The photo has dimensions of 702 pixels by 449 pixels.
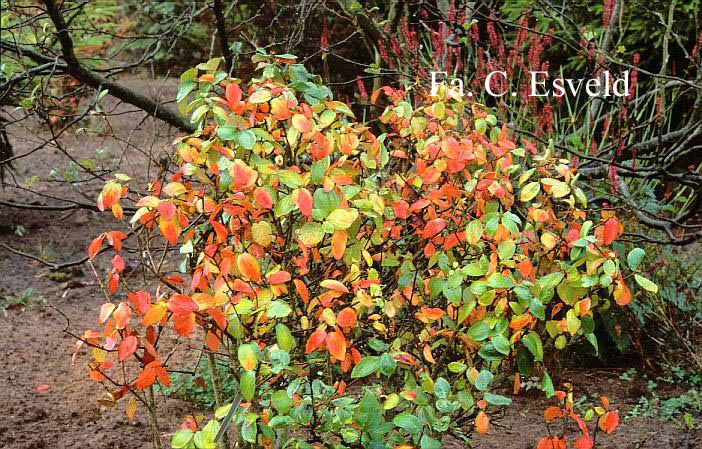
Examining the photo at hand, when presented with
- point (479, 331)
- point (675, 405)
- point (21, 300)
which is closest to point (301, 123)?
point (479, 331)

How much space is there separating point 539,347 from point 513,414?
69.0 inches

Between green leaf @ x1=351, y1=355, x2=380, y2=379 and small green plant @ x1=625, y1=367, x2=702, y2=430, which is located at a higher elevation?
green leaf @ x1=351, y1=355, x2=380, y2=379

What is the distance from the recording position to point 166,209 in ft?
6.26

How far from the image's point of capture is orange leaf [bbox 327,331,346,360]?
1.87 meters

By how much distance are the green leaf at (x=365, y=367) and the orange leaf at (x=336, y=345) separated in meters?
0.11

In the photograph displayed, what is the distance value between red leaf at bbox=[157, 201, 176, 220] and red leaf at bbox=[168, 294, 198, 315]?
0.22 m

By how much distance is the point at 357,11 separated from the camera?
150 inches

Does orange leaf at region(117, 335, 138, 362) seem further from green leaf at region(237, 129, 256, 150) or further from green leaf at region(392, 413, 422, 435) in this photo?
green leaf at region(392, 413, 422, 435)

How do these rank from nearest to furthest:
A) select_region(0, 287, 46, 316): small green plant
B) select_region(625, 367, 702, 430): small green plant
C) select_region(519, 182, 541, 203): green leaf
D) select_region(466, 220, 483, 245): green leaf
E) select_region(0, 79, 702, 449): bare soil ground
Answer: select_region(466, 220, 483, 245): green leaf
select_region(519, 182, 541, 203): green leaf
select_region(0, 79, 702, 449): bare soil ground
select_region(625, 367, 702, 430): small green plant
select_region(0, 287, 46, 316): small green plant

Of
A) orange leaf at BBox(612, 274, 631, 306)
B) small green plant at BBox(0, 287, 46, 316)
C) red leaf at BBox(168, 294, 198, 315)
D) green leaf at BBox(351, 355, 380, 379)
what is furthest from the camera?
small green plant at BBox(0, 287, 46, 316)

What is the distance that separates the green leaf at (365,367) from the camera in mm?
1975

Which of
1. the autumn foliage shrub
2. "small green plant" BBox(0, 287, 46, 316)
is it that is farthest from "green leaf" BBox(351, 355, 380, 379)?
"small green plant" BBox(0, 287, 46, 316)

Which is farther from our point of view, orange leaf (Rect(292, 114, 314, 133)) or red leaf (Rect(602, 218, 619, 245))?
red leaf (Rect(602, 218, 619, 245))

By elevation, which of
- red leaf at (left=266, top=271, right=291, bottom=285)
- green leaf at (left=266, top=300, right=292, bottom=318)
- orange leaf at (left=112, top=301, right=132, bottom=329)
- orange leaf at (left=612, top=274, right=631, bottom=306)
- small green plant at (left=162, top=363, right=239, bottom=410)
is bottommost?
small green plant at (left=162, top=363, right=239, bottom=410)
